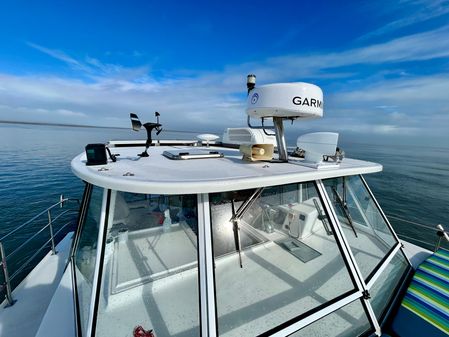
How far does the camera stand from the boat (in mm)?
1857

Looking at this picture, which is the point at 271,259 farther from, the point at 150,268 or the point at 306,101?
the point at 306,101

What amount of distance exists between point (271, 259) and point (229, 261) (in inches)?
32.6

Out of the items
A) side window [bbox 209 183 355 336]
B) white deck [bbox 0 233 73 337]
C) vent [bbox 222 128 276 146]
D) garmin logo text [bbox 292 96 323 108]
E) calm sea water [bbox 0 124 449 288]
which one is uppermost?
garmin logo text [bbox 292 96 323 108]

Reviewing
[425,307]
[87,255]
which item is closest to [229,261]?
[87,255]

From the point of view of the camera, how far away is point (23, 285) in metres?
3.25

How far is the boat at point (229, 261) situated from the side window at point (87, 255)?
0.01 m

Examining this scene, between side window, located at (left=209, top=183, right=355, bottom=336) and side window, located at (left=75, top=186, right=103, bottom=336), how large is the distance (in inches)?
48.7

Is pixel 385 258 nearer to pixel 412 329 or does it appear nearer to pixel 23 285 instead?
pixel 412 329

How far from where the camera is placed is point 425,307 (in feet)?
7.61

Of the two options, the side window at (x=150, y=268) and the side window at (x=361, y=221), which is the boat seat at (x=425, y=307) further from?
the side window at (x=150, y=268)

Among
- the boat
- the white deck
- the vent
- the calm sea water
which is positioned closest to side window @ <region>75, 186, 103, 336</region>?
the boat

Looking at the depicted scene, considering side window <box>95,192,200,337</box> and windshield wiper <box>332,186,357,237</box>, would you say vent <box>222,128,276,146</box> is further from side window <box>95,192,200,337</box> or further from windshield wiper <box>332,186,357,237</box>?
side window <box>95,192,200,337</box>

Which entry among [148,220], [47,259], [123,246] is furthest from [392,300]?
[47,259]

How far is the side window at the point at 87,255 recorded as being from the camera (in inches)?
76.7
